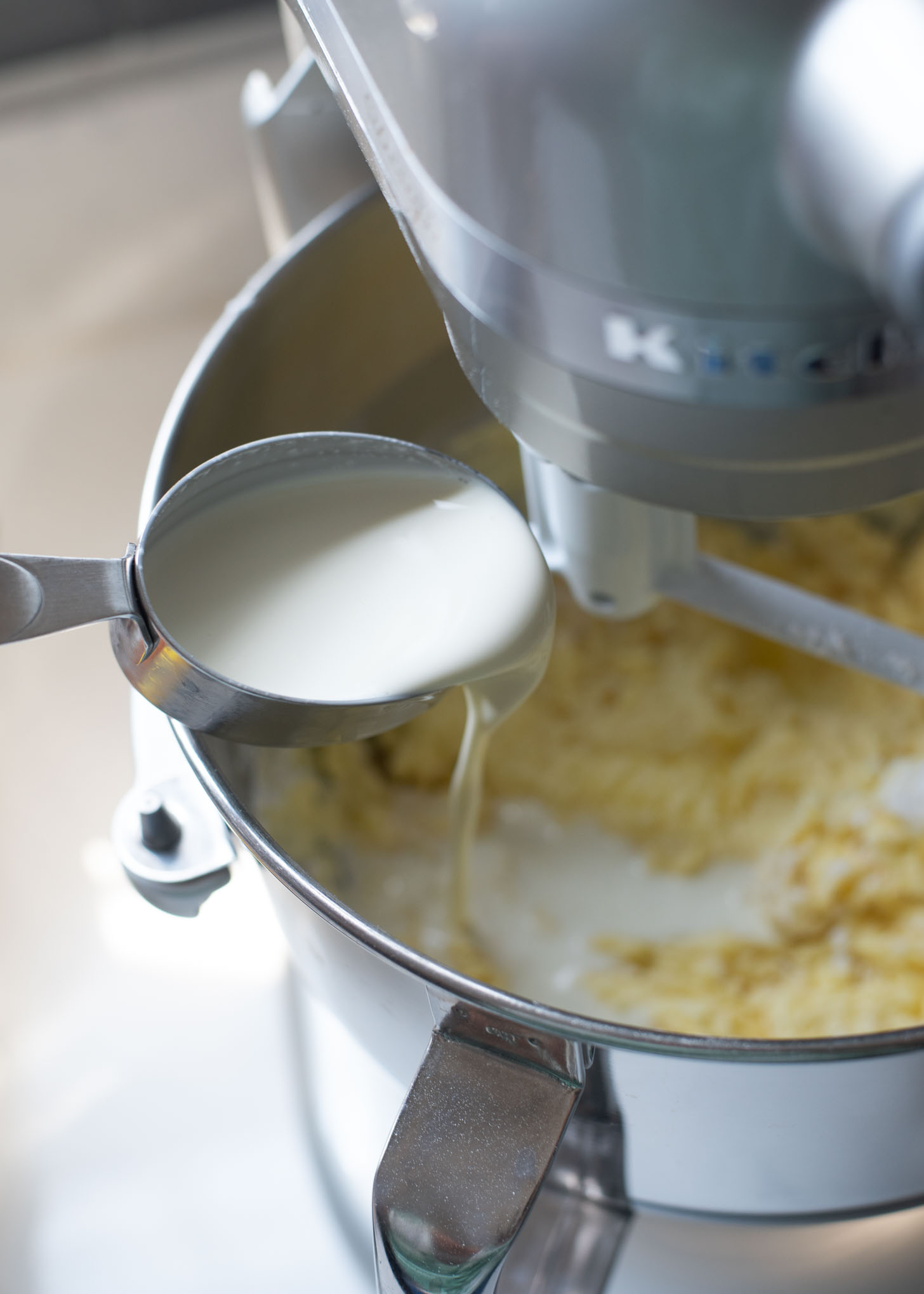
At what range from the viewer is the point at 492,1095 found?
39 cm

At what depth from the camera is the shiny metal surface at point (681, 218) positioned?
263 mm

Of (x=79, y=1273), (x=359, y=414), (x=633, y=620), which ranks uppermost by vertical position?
(x=359, y=414)

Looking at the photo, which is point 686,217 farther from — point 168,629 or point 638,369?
point 168,629

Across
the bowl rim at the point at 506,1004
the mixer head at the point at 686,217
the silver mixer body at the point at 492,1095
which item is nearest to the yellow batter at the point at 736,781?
the silver mixer body at the point at 492,1095

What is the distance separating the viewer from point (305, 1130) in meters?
0.64

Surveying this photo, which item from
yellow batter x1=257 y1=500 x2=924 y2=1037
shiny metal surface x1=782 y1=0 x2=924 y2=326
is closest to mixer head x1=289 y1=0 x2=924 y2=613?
shiny metal surface x1=782 y1=0 x2=924 y2=326

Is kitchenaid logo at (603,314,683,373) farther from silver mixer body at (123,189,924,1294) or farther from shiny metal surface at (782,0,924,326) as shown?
silver mixer body at (123,189,924,1294)

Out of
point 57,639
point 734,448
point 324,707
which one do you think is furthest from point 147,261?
point 734,448

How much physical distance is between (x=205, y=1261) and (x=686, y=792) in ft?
1.07

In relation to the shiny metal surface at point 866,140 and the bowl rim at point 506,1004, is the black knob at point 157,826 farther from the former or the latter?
the shiny metal surface at point 866,140

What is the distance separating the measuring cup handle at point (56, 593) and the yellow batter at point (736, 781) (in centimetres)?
23

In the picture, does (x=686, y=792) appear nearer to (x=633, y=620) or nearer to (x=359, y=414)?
(x=633, y=620)

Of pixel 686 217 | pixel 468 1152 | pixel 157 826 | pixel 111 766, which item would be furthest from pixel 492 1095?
pixel 111 766

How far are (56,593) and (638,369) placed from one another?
0.20 metres
